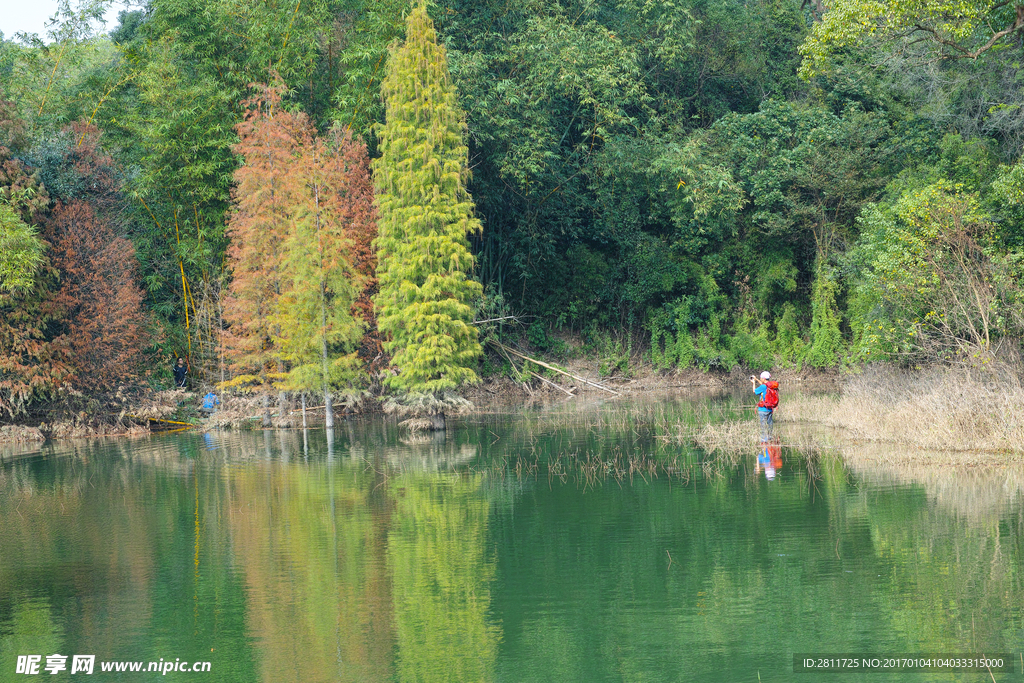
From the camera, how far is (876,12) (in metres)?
19.2

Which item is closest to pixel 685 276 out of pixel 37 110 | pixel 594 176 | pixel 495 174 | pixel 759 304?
pixel 759 304

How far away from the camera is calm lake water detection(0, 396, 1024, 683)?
8180mm

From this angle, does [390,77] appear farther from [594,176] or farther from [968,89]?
[968,89]

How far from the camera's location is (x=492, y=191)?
33.0 meters

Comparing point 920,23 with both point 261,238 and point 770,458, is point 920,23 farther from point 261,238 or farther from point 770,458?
point 261,238

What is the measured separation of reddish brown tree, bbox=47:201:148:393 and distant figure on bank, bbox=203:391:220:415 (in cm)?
232

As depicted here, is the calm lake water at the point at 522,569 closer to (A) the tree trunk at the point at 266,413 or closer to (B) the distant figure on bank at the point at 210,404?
(A) the tree trunk at the point at 266,413

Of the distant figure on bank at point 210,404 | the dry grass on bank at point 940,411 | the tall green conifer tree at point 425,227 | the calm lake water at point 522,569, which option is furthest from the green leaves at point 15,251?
the dry grass on bank at point 940,411

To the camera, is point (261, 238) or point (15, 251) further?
point (261, 238)

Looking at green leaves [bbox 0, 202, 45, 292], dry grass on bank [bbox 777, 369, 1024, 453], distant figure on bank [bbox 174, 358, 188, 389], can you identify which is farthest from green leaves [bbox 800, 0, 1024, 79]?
distant figure on bank [bbox 174, 358, 188, 389]

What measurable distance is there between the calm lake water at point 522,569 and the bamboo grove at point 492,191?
7309 mm

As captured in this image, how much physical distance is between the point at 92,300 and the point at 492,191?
13.6 metres

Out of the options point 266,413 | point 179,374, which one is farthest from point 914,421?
point 179,374

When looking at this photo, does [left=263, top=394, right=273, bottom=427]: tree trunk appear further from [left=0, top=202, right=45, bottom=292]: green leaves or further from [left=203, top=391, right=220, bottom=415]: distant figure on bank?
[left=0, top=202, right=45, bottom=292]: green leaves
